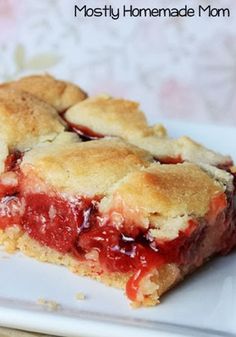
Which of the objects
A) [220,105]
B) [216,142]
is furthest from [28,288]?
[220,105]

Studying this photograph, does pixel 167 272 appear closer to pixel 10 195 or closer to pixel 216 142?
pixel 10 195

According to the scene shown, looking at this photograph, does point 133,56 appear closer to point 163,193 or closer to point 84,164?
point 84,164

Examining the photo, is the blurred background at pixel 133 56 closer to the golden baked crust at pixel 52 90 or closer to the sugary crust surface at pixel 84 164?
the golden baked crust at pixel 52 90

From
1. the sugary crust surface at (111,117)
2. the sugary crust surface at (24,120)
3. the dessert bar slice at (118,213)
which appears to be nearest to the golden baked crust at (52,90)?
the sugary crust surface at (111,117)

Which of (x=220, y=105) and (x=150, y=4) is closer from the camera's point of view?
(x=150, y=4)

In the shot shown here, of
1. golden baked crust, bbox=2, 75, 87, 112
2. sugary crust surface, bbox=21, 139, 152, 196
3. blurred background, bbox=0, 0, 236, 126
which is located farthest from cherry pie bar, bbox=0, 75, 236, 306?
blurred background, bbox=0, 0, 236, 126
